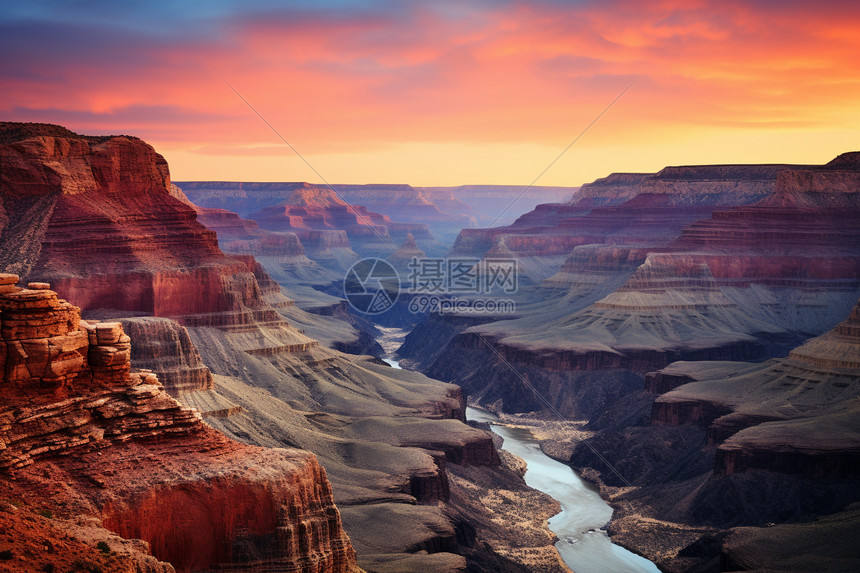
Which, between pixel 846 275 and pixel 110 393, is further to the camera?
pixel 846 275

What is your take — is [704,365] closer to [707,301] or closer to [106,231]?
[707,301]

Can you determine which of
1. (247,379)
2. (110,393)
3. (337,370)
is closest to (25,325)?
(110,393)

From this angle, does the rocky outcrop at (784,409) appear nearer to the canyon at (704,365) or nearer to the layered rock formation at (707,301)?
the canyon at (704,365)

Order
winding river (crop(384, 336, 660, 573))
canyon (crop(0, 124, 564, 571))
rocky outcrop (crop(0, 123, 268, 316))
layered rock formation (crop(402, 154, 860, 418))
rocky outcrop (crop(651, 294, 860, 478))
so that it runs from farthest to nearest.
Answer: layered rock formation (crop(402, 154, 860, 418))
rocky outcrop (crop(0, 123, 268, 316))
rocky outcrop (crop(651, 294, 860, 478))
winding river (crop(384, 336, 660, 573))
canyon (crop(0, 124, 564, 571))

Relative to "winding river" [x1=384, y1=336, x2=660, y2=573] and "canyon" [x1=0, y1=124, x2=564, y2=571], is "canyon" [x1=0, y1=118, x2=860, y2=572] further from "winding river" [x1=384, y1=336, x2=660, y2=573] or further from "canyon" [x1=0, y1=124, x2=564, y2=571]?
"winding river" [x1=384, y1=336, x2=660, y2=573]

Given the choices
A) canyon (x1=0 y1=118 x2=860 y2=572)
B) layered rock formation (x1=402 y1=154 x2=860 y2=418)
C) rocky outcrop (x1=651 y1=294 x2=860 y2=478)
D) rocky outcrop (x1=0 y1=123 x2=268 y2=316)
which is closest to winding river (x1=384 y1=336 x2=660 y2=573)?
canyon (x1=0 y1=118 x2=860 y2=572)

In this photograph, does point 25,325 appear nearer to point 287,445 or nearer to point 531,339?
point 287,445
